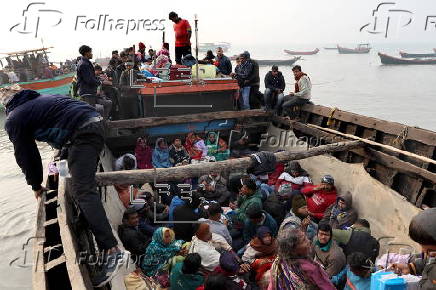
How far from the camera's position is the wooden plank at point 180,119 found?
7.06 meters

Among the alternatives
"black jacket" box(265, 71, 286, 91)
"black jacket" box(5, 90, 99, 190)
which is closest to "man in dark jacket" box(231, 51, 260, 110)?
"black jacket" box(265, 71, 286, 91)

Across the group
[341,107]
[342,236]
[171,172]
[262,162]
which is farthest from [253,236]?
[341,107]

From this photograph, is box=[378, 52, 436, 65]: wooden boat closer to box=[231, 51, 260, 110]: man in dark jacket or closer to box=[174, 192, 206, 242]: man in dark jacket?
box=[231, 51, 260, 110]: man in dark jacket

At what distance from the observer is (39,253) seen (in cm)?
281

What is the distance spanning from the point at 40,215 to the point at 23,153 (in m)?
0.77

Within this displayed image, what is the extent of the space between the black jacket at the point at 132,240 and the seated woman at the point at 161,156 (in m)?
2.52

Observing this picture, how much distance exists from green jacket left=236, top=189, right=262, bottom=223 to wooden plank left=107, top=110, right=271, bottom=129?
2.69 m

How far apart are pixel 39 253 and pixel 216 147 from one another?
16.1 feet

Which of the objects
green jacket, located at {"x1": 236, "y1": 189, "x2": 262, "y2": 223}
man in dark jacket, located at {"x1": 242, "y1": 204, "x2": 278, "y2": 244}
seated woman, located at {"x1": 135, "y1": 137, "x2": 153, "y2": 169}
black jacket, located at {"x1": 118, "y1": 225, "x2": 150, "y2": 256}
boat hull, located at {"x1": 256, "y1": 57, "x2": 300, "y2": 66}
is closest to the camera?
black jacket, located at {"x1": 118, "y1": 225, "x2": 150, "y2": 256}

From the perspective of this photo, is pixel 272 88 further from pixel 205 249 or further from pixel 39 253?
pixel 39 253

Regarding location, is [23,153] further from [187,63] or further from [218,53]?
[218,53]

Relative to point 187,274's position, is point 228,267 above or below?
above

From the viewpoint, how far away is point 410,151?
5059mm

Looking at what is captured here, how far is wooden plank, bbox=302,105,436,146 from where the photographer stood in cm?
471
